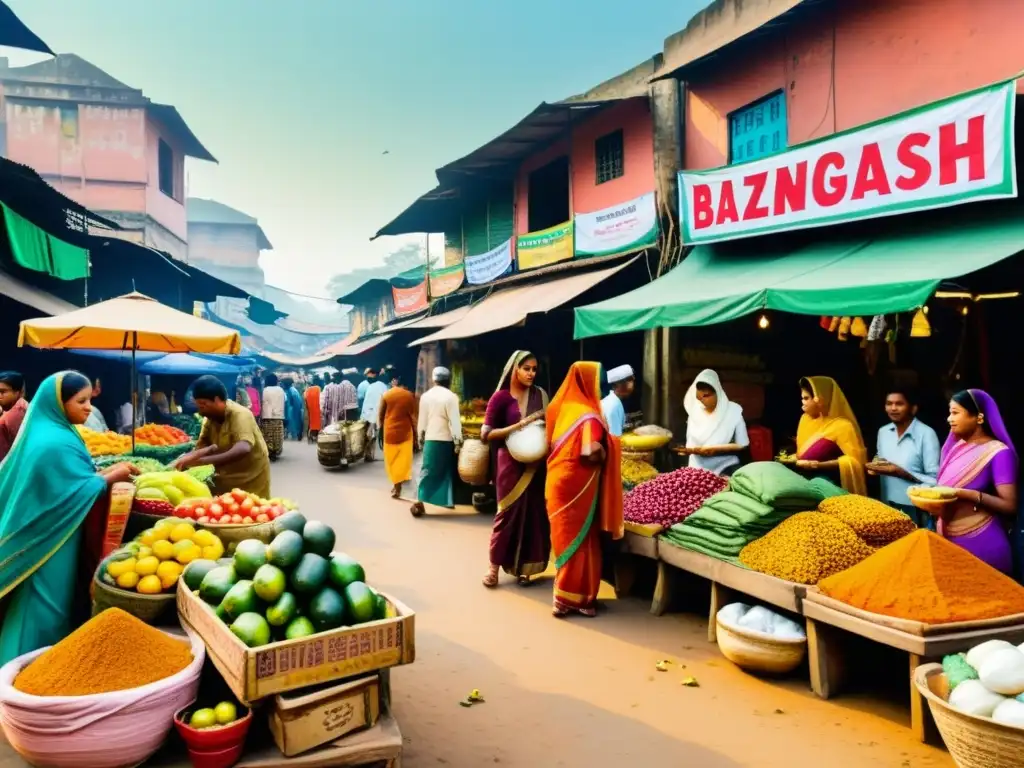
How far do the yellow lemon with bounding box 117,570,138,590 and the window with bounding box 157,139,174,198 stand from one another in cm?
2295

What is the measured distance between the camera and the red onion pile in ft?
17.3

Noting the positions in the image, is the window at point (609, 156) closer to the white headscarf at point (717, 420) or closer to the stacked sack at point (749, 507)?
the white headscarf at point (717, 420)

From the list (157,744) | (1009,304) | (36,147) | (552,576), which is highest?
(36,147)

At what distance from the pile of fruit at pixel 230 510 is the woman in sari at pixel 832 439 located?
4048 mm

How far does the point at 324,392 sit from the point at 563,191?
7.91 m

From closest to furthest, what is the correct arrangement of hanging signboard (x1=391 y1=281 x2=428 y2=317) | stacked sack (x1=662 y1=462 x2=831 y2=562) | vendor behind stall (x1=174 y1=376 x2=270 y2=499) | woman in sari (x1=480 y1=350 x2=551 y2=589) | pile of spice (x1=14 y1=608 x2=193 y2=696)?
1. pile of spice (x1=14 y1=608 x2=193 y2=696)
2. stacked sack (x1=662 y1=462 x2=831 y2=562)
3. vendor behind stall (x1=174 y1=376 x2=270 y2=499)
4. woman in sari (x1=480 y1=350 x2=551 y2=589)
5. hanging signboard (x1=391 y1=281 x2=428 y2=317)

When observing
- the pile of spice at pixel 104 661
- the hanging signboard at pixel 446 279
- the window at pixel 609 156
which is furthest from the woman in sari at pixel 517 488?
the hanging signboard at pixel 446 279

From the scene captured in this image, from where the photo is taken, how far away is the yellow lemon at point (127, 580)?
3225mm

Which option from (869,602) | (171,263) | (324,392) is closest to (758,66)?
(869,602)

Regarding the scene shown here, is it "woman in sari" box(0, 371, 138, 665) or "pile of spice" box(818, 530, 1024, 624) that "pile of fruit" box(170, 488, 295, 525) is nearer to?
"woman in sari" box(0, 371, 138, 665)

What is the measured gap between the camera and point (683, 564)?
4.92 meters

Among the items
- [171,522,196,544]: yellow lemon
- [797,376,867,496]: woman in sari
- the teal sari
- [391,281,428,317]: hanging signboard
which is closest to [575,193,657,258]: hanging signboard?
[797,376,867,496]: woman in sari

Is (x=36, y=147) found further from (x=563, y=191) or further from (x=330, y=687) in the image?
(x=330, y=687)

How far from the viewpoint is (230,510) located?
411 centimetres
